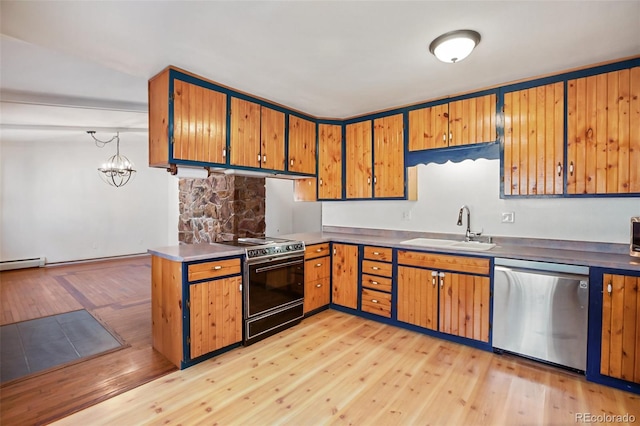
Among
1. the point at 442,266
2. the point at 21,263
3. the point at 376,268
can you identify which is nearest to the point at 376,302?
the point at 376,268

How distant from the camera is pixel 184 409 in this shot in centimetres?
200

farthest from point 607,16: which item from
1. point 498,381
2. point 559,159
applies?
point 498,381

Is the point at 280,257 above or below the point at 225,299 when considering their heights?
above

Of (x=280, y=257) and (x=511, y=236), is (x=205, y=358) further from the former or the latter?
(x=511, y=236)

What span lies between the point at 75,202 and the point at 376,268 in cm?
689

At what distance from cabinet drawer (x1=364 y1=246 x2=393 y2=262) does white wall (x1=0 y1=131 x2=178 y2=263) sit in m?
4.89

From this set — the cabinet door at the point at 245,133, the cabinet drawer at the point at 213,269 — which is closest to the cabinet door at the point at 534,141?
the cabinet door at the point at 245,133

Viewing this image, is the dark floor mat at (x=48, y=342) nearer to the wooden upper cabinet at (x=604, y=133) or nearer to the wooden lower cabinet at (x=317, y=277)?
the wooden lower cabinet at (x=317, y=277)

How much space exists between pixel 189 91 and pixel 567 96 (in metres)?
3.32

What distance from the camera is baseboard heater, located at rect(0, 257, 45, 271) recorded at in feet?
19.5

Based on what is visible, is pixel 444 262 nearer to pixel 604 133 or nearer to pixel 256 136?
pixel 604 133

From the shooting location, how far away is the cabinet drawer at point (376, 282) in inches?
133

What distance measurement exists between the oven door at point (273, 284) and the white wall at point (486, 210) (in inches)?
54.0

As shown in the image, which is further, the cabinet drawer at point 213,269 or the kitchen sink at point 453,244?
the kitchen sink at point 453,244
